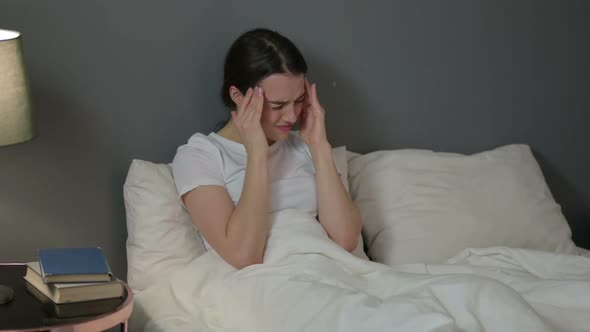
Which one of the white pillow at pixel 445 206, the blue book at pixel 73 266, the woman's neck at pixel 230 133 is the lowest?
the white pillow at pixel 445 206

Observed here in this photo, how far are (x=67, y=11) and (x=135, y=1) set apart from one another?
0.60 ft

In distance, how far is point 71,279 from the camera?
1.82 m

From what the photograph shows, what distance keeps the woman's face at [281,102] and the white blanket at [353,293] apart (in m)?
0.22

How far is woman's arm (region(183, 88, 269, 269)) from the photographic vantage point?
2100 millimetres

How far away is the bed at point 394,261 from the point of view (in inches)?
70.2

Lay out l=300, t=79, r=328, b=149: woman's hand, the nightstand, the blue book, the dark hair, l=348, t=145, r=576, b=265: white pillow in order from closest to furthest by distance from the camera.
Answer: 1. the nightstand
2. the blue book
3. the dark hair
4. l=300, t=79, r=328, b=149: woman's hand
5. l=348, t=145, r=576, b=265: white pillow

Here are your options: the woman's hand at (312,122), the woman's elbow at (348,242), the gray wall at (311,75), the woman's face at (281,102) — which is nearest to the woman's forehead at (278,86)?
the woman's face at (281,102)

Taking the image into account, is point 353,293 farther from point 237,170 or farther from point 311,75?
point 311,75

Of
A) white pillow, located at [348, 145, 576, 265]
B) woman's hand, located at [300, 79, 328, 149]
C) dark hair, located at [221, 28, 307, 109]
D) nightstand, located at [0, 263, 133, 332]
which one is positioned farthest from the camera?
white pillow, located at [348, 145, 576, 265]

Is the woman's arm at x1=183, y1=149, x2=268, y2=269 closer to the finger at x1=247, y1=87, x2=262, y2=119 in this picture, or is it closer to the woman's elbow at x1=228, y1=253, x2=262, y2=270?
the woman's elbow at x1=228, y1=253, x2=262, y2=270

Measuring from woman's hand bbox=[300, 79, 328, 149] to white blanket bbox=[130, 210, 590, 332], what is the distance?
0.71 feet

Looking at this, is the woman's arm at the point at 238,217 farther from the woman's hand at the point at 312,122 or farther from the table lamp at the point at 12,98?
the table lamp at the point at 12,98

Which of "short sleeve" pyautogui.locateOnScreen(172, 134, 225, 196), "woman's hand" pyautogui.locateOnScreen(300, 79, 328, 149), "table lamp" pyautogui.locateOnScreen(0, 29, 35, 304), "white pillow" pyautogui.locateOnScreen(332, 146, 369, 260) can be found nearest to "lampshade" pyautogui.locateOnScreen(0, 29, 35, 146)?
"table lamp" pyautogui.locateOnScreen(0, 29, 35, 304)

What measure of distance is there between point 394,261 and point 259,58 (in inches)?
28.0
